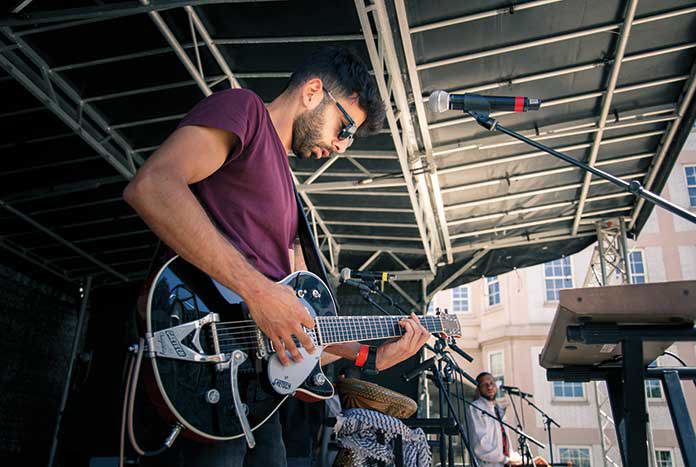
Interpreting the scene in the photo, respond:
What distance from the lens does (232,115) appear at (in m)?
1.77

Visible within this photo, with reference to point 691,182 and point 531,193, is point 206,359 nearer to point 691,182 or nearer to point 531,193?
point 531,193

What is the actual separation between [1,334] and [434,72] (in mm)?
8260

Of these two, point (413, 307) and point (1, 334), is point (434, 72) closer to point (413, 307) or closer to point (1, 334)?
point (413, 307)

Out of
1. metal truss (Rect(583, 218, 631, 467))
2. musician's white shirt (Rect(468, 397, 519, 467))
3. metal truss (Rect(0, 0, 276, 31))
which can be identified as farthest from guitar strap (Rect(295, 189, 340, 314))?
metal truss (Rect(583, 218, 631, 467))

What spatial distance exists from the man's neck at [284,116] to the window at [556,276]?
26.8m

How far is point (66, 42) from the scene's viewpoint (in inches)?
241

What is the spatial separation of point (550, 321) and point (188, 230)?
88.8 ft

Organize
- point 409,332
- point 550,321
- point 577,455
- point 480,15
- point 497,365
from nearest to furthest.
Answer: point 409,332 → point 480,15 → point 577,455 → point 550,321 → point 497,365

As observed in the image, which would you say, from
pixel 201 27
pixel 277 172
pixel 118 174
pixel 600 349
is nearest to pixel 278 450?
pixel 277 172

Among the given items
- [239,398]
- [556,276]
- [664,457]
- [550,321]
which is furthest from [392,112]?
[556,276]

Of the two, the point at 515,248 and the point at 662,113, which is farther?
the point at 515,248

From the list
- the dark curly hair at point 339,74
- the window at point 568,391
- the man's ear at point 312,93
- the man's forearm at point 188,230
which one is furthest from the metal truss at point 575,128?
the window at point 568,391

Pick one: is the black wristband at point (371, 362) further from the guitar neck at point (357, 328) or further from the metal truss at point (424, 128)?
the metal truss at point (424, 128)

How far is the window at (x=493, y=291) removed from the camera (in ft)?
95.0
